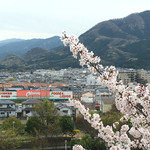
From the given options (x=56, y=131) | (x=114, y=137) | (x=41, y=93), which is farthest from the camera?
(x=41, y=93)

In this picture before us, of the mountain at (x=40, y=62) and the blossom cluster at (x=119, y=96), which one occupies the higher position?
the blossom cluster at (x=119, y=96)

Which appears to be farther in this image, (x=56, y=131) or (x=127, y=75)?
(x=127, y=75)

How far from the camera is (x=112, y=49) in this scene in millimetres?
112250

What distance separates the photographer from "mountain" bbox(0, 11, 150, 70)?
98.6 m

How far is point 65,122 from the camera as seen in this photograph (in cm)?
1491

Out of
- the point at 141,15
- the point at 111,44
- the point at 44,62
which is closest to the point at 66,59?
the point at 44,62

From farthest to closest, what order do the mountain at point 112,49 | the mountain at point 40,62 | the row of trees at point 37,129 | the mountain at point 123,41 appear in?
1. the mountain at point 40,62
2. the mountain at point 112,49
3. the mountain at point 123,41
4. the row of trees at point 37,129

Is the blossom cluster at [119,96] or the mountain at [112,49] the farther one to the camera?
the mountain at [112,49]

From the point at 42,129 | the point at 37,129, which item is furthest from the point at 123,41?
the point at 37,129

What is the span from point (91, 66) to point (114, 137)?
1.41 meters

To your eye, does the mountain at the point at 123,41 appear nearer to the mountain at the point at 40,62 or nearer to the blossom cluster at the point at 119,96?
the mountain at the point at 40,62

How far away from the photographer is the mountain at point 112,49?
98.6 meters

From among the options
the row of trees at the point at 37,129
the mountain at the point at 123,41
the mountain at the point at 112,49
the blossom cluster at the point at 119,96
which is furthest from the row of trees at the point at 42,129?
the mountain at the point at 123,41

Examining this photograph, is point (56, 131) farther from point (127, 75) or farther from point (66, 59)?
point (66, 59)
